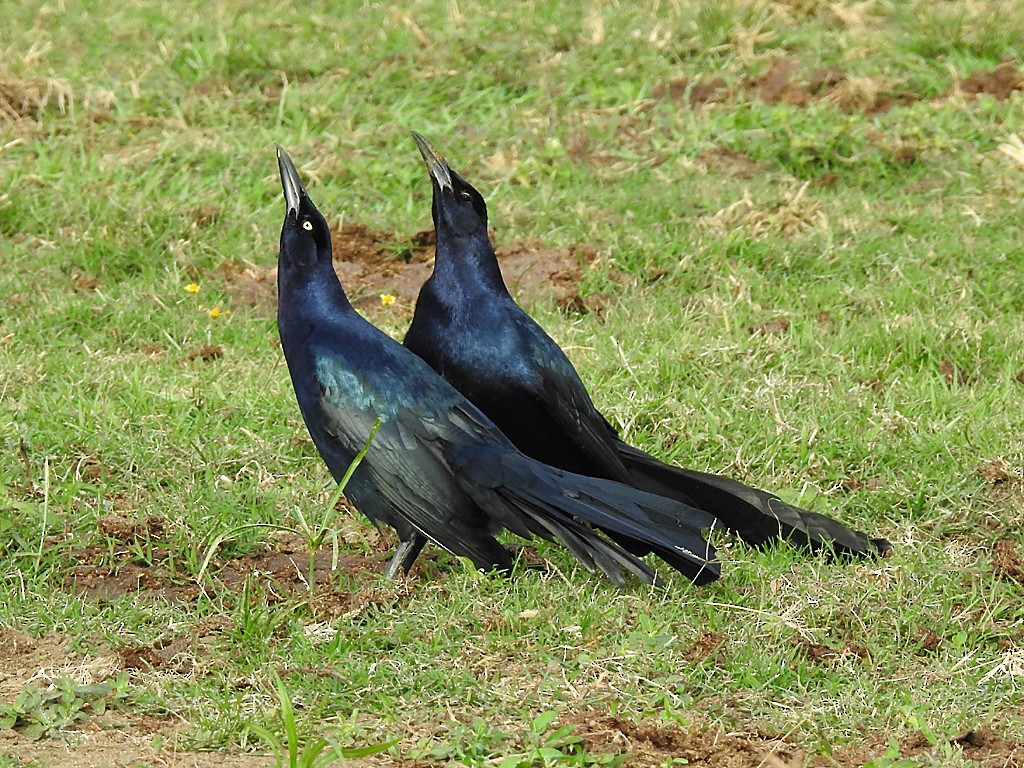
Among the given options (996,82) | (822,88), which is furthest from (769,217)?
(996,82)

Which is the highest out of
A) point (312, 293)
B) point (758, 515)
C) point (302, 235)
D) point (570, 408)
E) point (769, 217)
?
point (302, 235)

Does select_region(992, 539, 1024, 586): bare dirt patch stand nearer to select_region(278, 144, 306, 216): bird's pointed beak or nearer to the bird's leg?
the bird's leg

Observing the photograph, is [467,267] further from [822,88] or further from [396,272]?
[822,88]

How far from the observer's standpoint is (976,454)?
5.12 m

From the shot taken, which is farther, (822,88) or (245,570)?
(822,88)

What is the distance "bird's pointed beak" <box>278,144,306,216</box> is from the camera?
4.67 m

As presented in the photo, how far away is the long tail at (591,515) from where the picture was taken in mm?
4176

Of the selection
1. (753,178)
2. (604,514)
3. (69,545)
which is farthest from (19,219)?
(604,514)

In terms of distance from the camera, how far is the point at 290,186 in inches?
186

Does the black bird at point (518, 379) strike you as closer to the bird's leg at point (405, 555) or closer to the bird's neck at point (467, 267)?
the bird's neck at point (467, 267)

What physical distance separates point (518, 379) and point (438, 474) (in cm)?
50

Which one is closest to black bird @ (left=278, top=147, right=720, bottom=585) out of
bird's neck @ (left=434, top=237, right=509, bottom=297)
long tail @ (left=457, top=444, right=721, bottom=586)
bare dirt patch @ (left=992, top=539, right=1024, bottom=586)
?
long tail @ (left=457, top=444, right=721, bottom=586)

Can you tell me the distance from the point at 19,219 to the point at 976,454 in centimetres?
442

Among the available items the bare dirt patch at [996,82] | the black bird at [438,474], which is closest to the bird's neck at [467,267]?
the black bird at [438,474]
